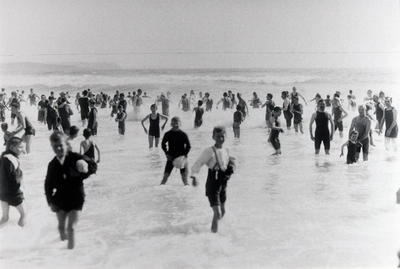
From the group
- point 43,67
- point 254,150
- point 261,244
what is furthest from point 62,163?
point 43,67

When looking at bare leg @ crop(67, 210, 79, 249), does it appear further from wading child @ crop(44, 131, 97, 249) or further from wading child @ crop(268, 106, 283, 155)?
wading child @ crop(268, 106, 283, 155)

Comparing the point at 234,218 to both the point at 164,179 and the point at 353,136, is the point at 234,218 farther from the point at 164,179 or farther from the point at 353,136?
the point at 353,136

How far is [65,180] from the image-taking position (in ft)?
18.7

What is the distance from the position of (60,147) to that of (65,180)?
1.26 ft

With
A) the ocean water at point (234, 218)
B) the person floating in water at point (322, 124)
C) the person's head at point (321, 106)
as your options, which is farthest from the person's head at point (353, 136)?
the person's head at point (321, 106)

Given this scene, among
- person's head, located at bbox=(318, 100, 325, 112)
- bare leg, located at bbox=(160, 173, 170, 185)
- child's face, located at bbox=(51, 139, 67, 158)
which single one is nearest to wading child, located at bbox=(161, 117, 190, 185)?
bare leg, located at bbox=(160, 173, 170, 185)

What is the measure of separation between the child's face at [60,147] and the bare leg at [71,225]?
68cm

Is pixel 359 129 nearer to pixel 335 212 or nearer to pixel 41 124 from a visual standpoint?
pixel 335 212

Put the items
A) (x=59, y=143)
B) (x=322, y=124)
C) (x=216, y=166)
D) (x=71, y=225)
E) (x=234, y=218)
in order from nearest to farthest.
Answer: (x=59, y=143)
(x=71, y=225)
(x=216, y=166)
(x=234, y=218)
(x=322, y=124)

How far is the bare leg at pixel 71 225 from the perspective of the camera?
19.0ft

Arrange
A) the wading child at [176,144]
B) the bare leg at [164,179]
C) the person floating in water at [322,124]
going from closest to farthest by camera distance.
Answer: the wading child at [176,144]
the bare leg at [164,179]
the person floating in water at [322,124]

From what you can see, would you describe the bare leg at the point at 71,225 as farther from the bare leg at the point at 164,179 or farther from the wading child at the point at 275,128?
the wading child at the point at 275,128

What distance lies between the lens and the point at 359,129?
452 inches

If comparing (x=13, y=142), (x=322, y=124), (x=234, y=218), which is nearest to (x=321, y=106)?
(x=322, y=124)
